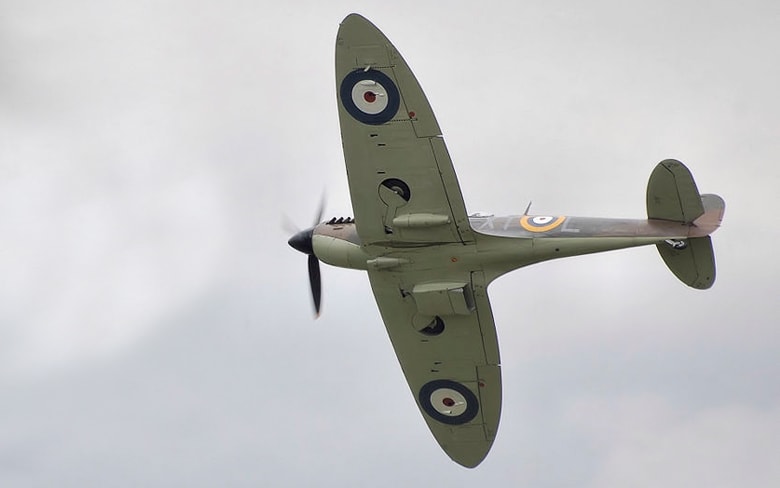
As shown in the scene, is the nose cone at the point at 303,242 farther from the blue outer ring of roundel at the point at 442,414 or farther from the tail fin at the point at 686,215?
the tail fin at the point at 686,215

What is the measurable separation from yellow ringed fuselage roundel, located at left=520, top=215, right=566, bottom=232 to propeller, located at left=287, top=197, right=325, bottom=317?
15.4 feet

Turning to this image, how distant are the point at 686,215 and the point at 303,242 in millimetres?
8099

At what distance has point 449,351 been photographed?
3083cm

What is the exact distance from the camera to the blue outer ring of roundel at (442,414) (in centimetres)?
3139

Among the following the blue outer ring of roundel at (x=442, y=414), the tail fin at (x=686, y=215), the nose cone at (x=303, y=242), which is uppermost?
the nose cone at (x=303, y=242)

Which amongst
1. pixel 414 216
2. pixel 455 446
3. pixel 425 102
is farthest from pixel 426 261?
pixel 455 446

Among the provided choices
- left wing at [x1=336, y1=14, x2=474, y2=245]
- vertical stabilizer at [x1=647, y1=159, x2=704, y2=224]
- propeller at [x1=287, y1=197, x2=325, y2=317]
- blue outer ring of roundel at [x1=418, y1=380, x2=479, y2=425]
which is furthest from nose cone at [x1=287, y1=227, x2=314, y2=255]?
vertical stabilizer at [x1=647, y1=159, x2=704, y2=224]

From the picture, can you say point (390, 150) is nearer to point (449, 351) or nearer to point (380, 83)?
point (380, 83)

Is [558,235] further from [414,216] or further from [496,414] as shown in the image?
[496,414]

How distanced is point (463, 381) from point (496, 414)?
3.88 feet

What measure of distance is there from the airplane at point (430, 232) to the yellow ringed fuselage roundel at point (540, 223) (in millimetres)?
25

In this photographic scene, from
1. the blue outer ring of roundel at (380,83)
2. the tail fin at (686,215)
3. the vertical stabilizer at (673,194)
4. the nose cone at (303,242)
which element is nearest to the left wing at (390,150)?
the blue outer ring of roundel at (380,83)

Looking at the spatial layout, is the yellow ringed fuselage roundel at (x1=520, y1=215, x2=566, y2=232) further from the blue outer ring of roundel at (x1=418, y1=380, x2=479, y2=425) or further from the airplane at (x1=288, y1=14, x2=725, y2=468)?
the blue outer ring of roundel at (x1=418, y1=380, x2=479, y2=425)

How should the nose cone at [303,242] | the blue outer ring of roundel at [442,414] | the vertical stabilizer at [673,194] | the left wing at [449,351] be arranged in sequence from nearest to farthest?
the vertical stabilizer at [673,194]
the left wing at [449,351]
the nose cone at [303,242]
the blue outer ring of roundel at [442,414]
